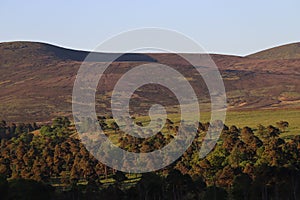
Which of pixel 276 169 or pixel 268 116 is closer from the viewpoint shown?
pixel 276 169

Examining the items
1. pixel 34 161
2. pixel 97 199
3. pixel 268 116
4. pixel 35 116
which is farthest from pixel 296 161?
pixel 35 116

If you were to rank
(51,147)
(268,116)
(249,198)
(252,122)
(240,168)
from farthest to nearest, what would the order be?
(268,116), (252,122), (51,147), (240,168), (249,198)

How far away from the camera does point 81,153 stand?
79.6 meters

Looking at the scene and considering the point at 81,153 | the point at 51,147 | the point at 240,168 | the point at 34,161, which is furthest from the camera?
the point at 51,147

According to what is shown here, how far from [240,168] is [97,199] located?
607 inches

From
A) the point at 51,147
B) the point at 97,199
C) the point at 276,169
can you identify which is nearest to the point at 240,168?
the point at 276,169

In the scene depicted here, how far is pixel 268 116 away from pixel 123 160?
216ft

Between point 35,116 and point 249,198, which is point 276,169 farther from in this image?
point 35,116

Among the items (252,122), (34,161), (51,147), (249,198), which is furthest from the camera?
(252,122)

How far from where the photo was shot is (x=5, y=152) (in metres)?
84.0

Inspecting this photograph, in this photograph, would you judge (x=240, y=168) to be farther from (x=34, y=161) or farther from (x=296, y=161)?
(x=34, y=161)

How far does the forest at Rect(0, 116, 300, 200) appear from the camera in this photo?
48.6m

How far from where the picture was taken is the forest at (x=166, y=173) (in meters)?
48.6

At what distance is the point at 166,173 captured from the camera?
66562mm
